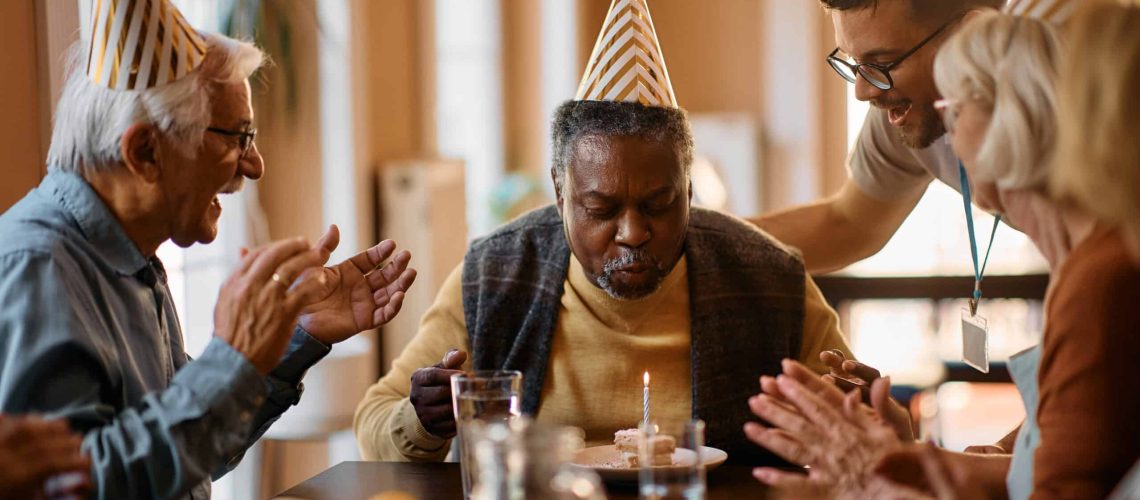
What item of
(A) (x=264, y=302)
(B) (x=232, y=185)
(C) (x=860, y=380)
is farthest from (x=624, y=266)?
(A) (x=264, y=302)

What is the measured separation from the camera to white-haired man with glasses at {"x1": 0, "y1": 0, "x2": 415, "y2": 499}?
4.55 feet

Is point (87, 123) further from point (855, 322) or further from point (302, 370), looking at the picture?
point (855, 322)

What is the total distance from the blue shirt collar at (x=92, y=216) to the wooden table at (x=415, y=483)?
42 cm

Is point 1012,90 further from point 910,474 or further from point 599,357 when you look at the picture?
point 599,357

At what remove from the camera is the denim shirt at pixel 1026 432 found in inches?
54.2

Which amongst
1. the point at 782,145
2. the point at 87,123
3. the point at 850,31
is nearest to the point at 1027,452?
the point at 850,31

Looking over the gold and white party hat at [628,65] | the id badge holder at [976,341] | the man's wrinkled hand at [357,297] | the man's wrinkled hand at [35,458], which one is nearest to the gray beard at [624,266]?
the gold and white party hat at [628,65]

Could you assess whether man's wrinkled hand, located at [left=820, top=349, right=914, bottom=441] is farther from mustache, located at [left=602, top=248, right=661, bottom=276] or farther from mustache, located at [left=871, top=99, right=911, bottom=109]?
mustache, located at [left=871, top=99, right=911, bottom=109]

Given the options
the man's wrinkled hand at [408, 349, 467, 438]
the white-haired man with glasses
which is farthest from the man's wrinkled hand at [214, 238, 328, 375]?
the man's wrinkled hand at [408, 349, 467, 438]

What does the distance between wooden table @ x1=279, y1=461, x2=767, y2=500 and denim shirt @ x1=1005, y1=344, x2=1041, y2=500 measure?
375 mm

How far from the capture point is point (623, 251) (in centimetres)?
217

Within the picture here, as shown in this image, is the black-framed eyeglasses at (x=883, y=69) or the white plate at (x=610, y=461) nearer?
the white plate at (x=610, y=461)

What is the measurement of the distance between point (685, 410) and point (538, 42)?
4163 mm

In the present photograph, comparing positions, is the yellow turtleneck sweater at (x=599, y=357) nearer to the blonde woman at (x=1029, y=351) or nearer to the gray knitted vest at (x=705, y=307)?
the gray knitted vest at (x=705, y=307)
